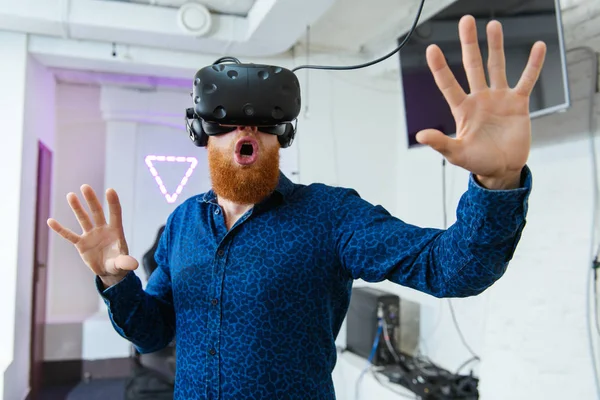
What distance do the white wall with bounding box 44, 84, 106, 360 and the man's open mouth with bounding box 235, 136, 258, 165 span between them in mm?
3322

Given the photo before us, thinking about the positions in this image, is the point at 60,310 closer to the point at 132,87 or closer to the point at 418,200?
the point at 132,87

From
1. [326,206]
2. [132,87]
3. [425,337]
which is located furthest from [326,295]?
[132,87]

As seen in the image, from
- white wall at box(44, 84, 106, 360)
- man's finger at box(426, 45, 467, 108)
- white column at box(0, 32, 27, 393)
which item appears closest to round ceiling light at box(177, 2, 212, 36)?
white column at box(0, 32, 27, 393)

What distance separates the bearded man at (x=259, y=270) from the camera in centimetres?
96

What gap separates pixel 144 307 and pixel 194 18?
2.08 meters

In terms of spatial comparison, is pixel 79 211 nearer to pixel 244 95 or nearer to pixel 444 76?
pixel 244 95

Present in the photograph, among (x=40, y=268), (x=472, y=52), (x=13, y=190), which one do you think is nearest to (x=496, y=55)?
(x=472, y=52)

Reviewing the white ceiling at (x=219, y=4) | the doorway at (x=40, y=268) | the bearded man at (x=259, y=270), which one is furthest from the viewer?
the doorway at (x=40, y=268)

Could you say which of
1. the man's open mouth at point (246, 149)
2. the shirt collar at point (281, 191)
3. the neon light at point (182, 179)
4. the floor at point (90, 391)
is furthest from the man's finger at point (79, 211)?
the floor at point (90, 391)

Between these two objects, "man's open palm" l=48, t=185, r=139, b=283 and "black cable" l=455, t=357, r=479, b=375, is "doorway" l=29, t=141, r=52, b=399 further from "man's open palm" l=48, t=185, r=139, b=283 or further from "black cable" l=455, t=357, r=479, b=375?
"black cable" l=455, t=357, r=479, b=375

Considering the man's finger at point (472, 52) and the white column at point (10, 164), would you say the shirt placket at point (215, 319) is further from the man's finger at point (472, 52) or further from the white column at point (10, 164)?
the white column at point (10, 164)

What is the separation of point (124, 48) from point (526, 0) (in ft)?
7.50

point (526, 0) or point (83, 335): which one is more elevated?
point (526, 0)

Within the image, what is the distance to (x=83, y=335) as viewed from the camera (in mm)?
3873
